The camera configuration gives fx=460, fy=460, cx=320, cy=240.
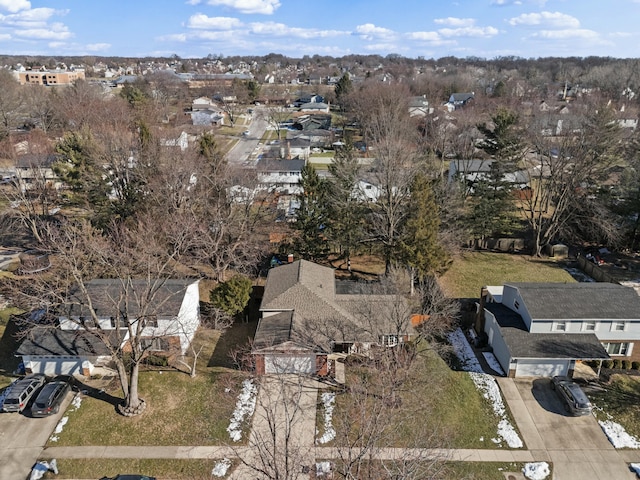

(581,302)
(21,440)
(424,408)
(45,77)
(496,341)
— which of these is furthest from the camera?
(45,77)

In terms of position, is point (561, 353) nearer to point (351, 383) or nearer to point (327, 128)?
point (351, 383)

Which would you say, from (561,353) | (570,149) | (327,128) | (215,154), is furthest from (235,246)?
(327,128)

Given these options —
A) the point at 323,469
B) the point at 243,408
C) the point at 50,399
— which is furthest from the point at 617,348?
the point at 50,399

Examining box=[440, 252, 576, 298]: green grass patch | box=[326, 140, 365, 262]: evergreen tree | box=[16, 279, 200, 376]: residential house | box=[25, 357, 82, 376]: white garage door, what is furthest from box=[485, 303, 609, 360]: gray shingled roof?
box=[25, 357, 82, 376]: white garage door

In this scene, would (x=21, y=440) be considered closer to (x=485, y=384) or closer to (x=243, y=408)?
(x=243, y=408)

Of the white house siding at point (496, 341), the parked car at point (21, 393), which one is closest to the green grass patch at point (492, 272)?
the white house siding at point (496, 341)

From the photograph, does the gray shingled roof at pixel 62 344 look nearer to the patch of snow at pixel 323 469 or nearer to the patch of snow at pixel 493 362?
the patch of snow at pixel 323 469
